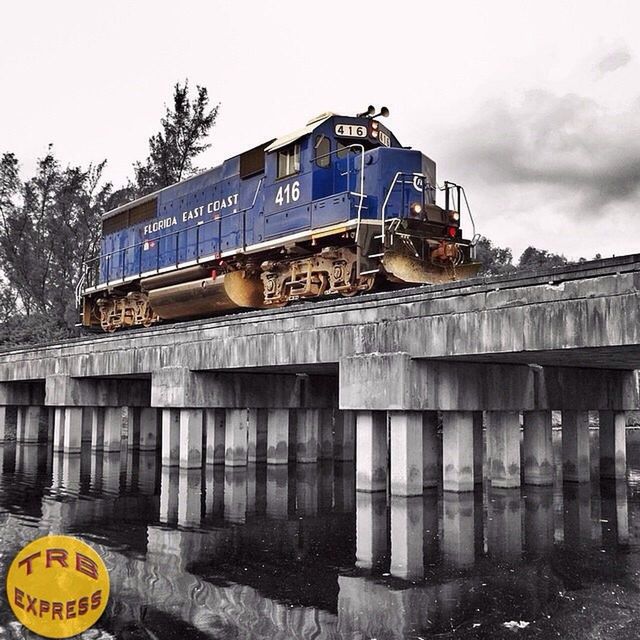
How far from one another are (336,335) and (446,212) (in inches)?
160

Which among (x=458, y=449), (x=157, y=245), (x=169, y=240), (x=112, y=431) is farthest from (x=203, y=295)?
(x=458, y=449)

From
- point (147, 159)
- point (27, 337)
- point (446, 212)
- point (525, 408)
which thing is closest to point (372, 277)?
point (446, 212)

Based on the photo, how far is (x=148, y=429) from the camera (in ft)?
91.1

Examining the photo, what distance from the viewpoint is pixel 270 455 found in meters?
21.5

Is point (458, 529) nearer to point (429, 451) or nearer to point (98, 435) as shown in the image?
point (429, 451)

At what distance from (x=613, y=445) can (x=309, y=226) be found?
31.0 ft

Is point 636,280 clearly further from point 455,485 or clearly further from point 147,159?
point 147,159

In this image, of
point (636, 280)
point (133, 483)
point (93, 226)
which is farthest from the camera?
point (93, 226)

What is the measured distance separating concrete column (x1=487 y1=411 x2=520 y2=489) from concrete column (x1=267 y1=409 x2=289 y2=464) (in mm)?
6821

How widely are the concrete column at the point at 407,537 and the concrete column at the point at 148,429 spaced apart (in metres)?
15.6

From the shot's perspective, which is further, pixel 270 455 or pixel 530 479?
pixel 270 455

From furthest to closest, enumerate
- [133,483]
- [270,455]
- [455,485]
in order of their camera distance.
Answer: [270,455] < [133,483] < [455,485]

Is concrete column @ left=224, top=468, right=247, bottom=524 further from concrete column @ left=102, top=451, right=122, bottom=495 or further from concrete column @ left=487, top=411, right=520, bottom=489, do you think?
concrete column @ left=487, top=411, right=520, bottom=489

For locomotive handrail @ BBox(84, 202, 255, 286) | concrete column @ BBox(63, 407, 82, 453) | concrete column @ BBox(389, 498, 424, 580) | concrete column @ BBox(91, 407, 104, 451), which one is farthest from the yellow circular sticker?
concrete column @ BBox(91, 407, 104, 451)
